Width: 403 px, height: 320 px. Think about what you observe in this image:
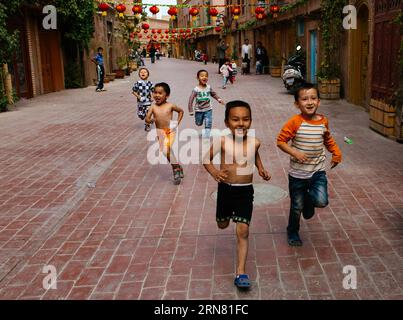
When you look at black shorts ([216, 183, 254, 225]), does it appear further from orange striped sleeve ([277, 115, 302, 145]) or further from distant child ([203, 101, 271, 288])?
orange striped sleeve ([277, 115, 302, 145])

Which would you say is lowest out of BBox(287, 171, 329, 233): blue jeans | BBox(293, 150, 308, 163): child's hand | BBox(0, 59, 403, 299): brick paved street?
BBox(0, 59, 403, 299): brick paved street

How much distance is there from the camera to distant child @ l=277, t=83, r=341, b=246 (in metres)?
4.13

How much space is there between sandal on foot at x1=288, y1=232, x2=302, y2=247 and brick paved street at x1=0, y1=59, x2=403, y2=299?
59 millimetres

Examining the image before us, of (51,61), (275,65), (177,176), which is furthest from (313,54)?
(177,176)

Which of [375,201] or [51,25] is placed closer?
[375,201]

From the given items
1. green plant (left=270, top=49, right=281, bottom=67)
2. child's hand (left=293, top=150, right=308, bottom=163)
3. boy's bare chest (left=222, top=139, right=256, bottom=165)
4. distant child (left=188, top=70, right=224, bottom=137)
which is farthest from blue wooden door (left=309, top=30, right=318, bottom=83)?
boy's bare chest (left=222, top=139, right=256, bottom=165)

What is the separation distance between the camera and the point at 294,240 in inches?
178

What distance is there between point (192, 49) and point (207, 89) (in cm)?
6278

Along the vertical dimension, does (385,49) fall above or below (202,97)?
above

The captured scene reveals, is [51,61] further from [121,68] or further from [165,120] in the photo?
[165,120]

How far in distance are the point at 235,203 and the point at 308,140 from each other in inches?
36.9

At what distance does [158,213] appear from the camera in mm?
Result: 5551

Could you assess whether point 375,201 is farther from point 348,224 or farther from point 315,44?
point 315,44

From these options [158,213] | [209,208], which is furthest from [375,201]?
[158,213]
